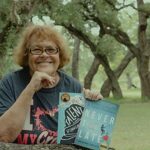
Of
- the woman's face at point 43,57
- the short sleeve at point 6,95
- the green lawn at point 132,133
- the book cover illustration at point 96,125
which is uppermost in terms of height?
the woman's face at point 43,57

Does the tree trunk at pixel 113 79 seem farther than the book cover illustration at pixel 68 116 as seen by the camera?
Yes

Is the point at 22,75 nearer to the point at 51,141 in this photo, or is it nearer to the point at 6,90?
the point at 6,90

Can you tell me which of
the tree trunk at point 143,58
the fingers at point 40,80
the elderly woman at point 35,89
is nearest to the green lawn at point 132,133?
the elderly woman at point 35,89

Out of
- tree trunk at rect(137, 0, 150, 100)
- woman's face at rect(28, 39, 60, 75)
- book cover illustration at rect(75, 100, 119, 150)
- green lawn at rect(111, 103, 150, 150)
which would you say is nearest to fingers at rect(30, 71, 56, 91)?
woman's face at rect(28, 39, 60, 75)

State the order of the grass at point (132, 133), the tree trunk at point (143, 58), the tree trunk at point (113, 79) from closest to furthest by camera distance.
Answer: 1. the grass at point (132, 133)
2. the tree trunk at point (143, 58)
3. the tree trunk at point (113, 79)

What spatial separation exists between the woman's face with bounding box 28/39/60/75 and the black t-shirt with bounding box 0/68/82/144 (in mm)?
92

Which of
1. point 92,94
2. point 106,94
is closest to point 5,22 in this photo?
point 92,94

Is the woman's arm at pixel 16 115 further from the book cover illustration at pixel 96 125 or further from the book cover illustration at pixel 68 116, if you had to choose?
the book cover illustration at pixel 96 125

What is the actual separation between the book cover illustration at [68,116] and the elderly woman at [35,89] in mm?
94

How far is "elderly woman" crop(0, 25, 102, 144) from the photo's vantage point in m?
2.48

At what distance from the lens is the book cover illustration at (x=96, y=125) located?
249 cm

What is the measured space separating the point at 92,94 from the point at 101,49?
71.0ft

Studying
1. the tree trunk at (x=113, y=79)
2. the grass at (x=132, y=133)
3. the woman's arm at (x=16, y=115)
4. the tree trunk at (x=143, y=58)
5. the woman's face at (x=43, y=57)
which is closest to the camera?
the woman's arm at (x=16, y=115)

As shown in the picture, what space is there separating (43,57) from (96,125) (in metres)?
0.48
